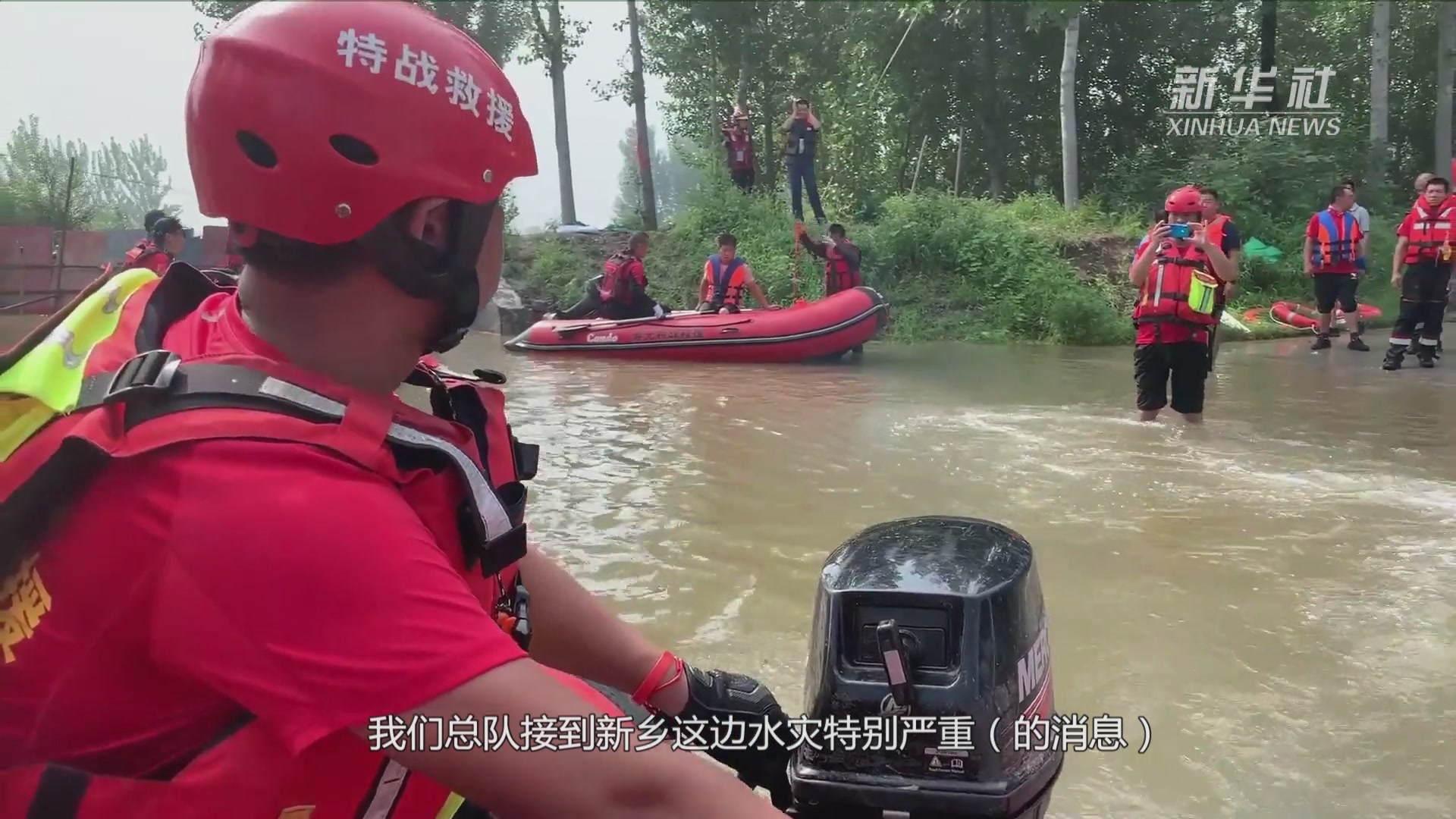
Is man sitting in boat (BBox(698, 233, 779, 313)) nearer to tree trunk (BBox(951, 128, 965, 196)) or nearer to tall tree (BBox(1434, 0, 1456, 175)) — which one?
tree trunk (BBox(951, 128, 965, 196))

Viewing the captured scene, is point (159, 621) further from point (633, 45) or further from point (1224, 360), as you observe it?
point (633, 45)

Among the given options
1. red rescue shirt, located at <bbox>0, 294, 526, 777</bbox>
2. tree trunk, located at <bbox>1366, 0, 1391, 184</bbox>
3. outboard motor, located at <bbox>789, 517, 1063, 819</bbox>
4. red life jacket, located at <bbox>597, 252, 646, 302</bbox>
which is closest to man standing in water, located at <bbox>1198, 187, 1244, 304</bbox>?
red life jacket, located at <bbox>597, 252, 646, 302</bbox>

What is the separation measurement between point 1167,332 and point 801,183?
9756 millimetres

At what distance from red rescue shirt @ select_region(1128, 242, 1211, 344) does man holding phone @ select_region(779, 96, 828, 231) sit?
331 inches

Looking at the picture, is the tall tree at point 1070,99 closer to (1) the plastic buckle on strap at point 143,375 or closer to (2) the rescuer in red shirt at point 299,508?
(2) the rescuer in red shirt at point 299,508

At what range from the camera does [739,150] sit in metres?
17.3

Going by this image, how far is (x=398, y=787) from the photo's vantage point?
1.07 m

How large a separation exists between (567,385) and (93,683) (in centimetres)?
923

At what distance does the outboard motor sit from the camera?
58.6 inches

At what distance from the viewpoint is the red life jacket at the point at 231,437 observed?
95cm

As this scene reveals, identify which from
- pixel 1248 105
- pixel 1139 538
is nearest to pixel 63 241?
pixel 1139 538

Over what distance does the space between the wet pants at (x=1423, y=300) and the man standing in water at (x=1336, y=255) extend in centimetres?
109

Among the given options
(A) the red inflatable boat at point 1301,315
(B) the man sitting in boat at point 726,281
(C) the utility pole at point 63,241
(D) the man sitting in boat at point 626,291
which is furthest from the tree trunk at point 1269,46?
(C) the utility pole at point 63,241

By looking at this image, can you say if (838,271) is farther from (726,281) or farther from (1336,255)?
(1336,255)
